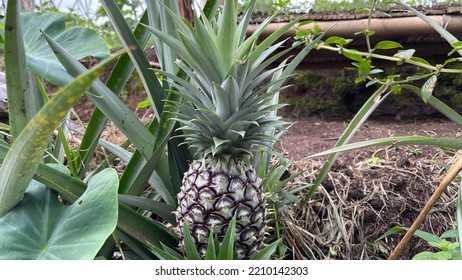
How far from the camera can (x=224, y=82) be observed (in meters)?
0.87

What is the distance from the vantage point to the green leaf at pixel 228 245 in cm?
79

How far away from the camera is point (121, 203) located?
946 millimetres

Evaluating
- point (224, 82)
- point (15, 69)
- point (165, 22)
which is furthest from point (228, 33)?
point (15, 69)

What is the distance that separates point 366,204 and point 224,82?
62cm

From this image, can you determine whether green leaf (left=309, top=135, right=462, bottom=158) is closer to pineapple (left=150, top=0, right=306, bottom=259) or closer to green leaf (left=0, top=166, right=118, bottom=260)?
pineapple (left=150, top=0, right=306, bottom=259)

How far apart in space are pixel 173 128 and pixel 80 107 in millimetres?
1451

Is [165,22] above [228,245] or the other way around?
above

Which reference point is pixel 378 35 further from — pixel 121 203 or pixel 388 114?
Result: pixel 121 203

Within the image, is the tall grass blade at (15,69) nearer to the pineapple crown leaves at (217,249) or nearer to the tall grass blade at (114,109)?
the tall grass blade at (114,109)

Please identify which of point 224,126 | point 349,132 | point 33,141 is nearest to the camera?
point 33,141

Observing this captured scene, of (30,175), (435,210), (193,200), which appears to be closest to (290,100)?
(435,210)

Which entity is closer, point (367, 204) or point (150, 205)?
point (150, 205)

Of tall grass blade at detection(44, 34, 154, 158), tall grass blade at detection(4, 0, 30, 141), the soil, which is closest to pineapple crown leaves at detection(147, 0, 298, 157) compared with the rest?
tall grass blade at detection(44, 34, 154, 158)

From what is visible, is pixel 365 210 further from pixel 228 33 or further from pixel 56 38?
pixel 56 38
